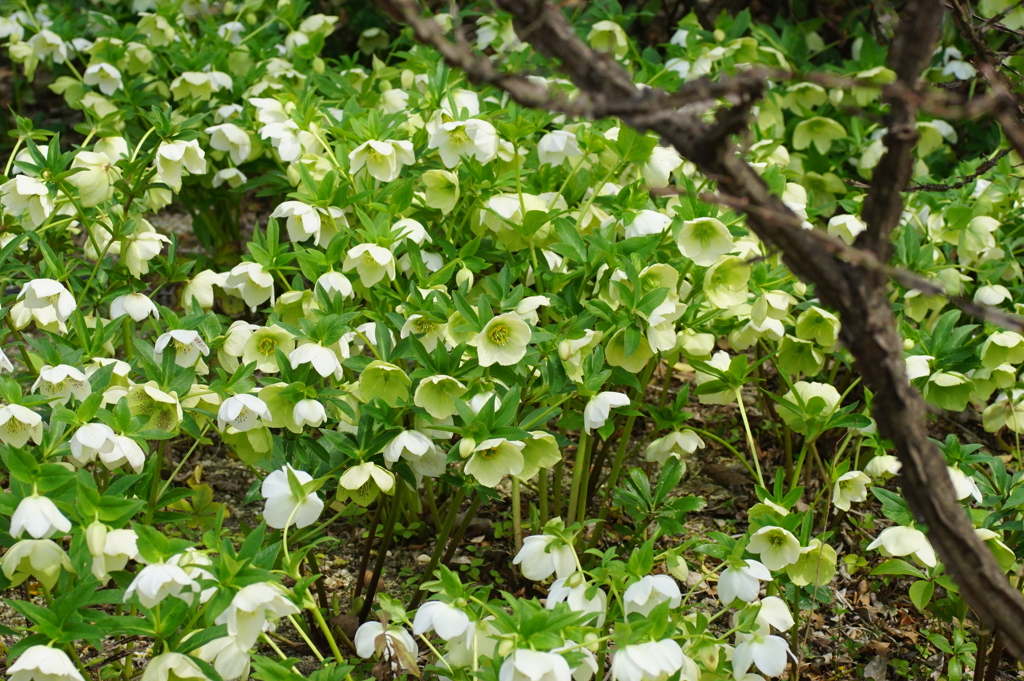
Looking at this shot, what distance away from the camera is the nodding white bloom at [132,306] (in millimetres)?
1594

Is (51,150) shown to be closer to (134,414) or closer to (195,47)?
(134,414)

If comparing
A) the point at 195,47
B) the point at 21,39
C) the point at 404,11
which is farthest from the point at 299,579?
the point at 21,39

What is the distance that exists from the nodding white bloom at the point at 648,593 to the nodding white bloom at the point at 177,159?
108 cm

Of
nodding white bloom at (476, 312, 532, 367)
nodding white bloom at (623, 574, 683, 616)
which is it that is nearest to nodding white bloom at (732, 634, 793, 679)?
nodding white bloom at (623, 574, 683, 616)

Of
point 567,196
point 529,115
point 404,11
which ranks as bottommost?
point 567,196

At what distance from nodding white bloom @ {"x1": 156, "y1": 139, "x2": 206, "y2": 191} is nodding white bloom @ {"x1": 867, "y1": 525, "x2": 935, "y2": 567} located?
131cm

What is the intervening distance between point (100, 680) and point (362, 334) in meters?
0.65

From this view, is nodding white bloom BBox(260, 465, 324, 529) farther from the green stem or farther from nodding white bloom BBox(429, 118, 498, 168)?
nodding white bloom BBox(429, 118, 498, 168)

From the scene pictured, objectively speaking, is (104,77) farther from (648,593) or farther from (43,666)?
(648,593)

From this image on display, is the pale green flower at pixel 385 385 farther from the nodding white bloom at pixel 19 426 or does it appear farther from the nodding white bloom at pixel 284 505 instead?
the nodding white bloom at pixel 19 426

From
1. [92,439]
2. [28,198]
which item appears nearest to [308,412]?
[92,439]

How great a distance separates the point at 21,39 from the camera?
2590 millimetres

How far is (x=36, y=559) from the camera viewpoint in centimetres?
117

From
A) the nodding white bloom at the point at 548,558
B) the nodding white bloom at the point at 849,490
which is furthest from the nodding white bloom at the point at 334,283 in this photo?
the nodding white bloom at the point at 849,490
